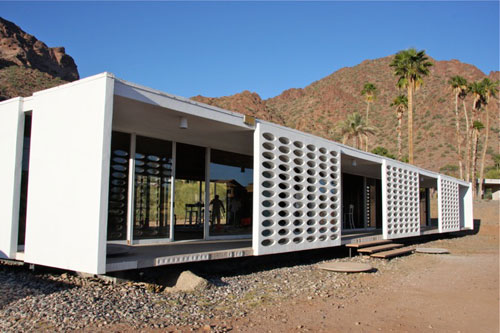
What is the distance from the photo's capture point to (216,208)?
10.5m

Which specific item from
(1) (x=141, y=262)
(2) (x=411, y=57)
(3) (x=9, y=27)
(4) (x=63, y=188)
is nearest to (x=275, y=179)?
(1) (x=141, y=262)

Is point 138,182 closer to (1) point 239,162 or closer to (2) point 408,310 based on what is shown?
(1) point 239,162

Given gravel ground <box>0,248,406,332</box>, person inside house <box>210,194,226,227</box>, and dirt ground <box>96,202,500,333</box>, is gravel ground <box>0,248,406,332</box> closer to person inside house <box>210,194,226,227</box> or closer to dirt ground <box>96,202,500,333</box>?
dirt ground <box>96,202,500,333</box>

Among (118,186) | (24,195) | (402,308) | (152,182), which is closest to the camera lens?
(402,308)

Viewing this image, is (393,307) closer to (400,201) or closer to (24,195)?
(24,195)

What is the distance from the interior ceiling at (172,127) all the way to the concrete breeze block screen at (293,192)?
0.73m

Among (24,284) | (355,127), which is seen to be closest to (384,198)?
(24,284)

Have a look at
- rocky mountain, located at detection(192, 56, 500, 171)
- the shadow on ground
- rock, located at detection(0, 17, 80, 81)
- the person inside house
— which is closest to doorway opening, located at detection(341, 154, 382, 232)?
the person inside house

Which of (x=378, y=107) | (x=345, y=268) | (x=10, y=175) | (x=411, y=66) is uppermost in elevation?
(x=378, y=107)

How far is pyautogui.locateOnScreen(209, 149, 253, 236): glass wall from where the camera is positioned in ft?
34.4

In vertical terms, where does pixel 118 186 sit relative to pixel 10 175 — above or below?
below

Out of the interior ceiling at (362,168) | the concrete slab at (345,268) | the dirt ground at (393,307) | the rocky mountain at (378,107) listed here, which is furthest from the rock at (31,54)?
the dirt ground at (393,307)

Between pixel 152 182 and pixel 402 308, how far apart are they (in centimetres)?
542

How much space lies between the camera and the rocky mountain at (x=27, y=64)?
3055cm
